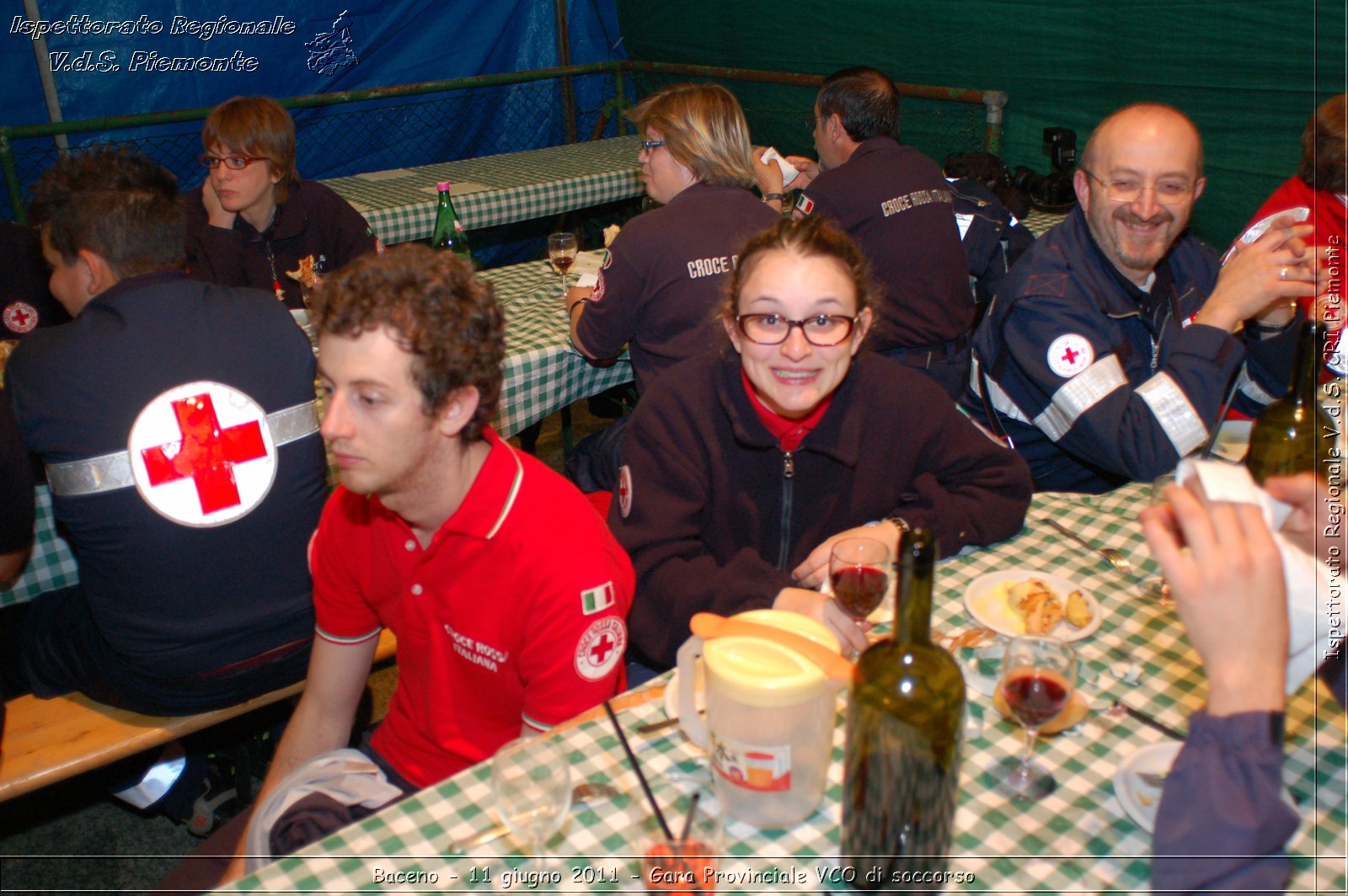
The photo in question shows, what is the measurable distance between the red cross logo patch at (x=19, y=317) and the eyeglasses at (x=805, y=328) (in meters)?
2.67

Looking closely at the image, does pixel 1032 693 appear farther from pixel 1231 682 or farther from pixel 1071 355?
pixel 1071 355

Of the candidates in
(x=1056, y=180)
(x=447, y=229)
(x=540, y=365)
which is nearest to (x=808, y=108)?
(x=1056, y=180)

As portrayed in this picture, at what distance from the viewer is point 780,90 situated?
6957mm

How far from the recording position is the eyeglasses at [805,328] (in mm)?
1849

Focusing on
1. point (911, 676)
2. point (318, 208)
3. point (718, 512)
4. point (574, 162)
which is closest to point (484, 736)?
point (718, 512)

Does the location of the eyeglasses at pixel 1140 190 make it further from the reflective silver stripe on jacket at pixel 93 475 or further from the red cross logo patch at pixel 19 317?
the red cross logo patch at pixel 19 317

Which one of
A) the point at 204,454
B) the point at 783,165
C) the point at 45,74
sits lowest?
the point at 204,454

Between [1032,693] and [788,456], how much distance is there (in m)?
0.75

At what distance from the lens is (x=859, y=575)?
162cm

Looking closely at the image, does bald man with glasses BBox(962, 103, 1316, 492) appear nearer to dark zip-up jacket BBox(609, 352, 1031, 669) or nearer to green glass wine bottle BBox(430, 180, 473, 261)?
dark zip-up jacket BBox(609, 352, 1031, 669)

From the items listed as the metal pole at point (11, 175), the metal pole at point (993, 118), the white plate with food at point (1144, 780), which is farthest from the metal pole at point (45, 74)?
the white plate with food at point (1144, 780)

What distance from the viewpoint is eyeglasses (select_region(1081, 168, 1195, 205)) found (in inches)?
96.0

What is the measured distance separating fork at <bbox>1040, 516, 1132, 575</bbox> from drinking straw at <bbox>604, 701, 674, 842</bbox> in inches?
38.2

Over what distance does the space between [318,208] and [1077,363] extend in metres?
2.84
